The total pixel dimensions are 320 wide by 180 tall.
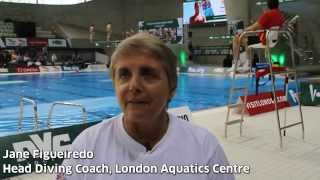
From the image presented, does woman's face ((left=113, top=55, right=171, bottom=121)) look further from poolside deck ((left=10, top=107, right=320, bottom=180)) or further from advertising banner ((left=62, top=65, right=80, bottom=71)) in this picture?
advertising banner ((left=62, top=65, right=80, bottom=71))

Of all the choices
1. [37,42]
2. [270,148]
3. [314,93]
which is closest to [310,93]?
[314,93]

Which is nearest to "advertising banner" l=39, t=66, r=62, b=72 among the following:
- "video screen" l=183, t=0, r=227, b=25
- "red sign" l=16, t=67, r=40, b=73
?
→ "red sign" l=16, t=67, r=40, b=73

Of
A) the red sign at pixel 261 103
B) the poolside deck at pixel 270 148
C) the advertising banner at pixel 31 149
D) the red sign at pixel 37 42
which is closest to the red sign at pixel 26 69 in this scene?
the red sign at pixel 37 42

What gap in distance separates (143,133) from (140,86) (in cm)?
20

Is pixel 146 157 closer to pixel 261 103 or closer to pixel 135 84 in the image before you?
pixel 135 84

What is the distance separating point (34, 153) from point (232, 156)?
2377 millimetres

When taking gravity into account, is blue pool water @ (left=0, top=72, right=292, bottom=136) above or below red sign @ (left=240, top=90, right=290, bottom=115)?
below

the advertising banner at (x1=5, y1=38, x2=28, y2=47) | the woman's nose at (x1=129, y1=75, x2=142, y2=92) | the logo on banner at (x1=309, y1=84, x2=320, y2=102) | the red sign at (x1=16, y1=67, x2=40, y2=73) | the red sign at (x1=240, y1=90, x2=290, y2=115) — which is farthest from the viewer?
the advertising banner at (x1=5, y1=38, x2=28, y2=47)

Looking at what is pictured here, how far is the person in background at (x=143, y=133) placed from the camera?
4.75 feet

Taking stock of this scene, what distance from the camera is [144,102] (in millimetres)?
1445

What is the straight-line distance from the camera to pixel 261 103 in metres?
8.27

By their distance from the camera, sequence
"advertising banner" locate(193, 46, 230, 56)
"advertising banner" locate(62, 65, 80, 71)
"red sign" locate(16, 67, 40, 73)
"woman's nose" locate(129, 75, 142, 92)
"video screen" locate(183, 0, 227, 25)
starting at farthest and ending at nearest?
"advertising banner" locate(193, 46, 230, 56), "advertising banner" locate(62, 65, 80, 71), "video screen" locate(183, 0, 227, 25), "red sign" locate(16, 67, 40, 73), "woman's nose" locate(129, 75, 142, 92)

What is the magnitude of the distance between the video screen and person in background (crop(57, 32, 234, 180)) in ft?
81.7

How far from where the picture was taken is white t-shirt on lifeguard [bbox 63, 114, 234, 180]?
1440mm
